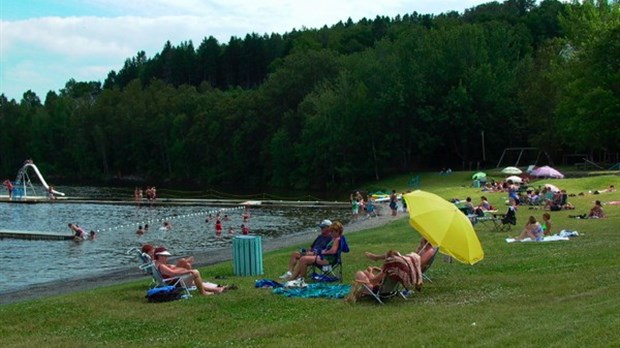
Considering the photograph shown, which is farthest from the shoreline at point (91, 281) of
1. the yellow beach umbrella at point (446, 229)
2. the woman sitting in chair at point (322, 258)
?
the yellow beach umbrella at point (446, 229)

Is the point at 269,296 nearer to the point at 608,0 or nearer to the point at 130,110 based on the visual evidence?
the point at 608,0

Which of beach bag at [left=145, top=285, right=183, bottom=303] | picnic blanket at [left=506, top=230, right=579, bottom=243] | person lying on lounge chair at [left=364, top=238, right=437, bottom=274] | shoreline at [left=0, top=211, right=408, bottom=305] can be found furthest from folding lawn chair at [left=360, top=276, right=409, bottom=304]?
shoreline at [left=0, top=211, right=408, bottom=305]

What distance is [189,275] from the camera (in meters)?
14.8

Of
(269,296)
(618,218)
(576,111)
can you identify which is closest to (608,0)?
(576,111)

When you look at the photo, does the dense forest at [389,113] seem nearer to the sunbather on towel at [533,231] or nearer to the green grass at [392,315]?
the sunbather on towel at [533,231]

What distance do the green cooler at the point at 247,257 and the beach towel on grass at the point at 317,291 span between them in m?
3.41

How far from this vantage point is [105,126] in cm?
13300

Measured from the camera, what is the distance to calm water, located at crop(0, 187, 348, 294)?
95.7ft

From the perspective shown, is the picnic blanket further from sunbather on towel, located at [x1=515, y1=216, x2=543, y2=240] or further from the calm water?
the calm water

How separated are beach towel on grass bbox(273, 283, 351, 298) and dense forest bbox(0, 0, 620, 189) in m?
52.6

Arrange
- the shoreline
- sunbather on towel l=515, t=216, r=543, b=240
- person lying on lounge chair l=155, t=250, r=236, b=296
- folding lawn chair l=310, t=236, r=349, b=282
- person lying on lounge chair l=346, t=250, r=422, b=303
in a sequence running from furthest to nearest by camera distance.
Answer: sunbather on towel l=515, t=216, r=543, b=240 < the shoreline < folding lawn chair l=310, t=236, r=349, b=282 < person lying on lounge chair l=155, t=250, r=236, b=296 < person lying on lounge chair l=346, t=250, r=422, b=303

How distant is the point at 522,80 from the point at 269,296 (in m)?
72.0

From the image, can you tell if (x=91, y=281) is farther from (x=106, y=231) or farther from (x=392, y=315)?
(x=106, y=231)

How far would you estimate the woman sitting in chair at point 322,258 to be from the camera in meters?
15.6
